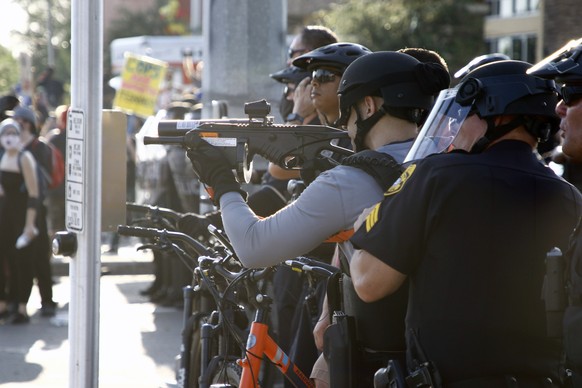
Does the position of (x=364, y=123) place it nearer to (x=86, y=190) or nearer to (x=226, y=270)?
(x=226, y=270)

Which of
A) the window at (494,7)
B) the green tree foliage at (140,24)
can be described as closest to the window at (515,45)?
the window at (494,7)

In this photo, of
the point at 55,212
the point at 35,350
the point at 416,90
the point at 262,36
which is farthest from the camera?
the point at 55,212

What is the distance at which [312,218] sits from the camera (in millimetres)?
3750

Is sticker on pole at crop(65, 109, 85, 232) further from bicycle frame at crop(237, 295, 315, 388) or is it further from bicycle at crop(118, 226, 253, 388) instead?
bicycle frame at crop(237, 295, 315, 388)

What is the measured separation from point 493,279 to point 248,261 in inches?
37.0

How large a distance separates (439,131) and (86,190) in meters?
1.74

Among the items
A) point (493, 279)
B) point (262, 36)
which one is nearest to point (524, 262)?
point (493, 279)

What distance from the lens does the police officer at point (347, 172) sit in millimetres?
3768

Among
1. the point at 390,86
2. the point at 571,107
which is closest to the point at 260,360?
the point at 390,86

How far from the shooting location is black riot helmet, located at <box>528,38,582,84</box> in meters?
3.29

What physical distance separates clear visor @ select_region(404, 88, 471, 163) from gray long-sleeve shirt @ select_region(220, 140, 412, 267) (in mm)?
205

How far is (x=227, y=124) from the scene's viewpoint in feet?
14.3

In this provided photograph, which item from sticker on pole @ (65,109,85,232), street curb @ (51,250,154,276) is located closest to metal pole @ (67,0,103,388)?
sticker on pole @ (65,109,85,232)

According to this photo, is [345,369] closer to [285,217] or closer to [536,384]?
[285,217]
